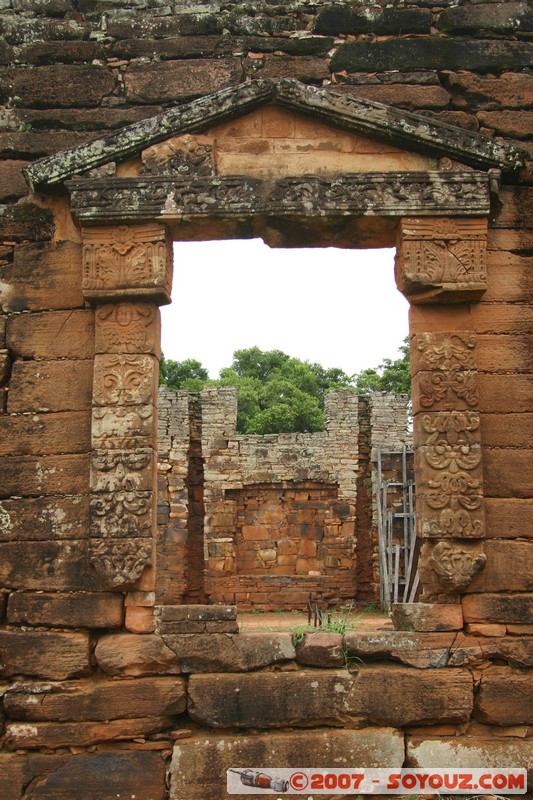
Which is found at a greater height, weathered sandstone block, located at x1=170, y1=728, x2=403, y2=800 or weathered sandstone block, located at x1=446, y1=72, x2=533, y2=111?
weathered sandstone block, located at x1=446, y1=72, x2=533, y2=111

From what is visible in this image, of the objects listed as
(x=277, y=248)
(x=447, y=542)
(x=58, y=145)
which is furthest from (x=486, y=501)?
(x=58, y=145)

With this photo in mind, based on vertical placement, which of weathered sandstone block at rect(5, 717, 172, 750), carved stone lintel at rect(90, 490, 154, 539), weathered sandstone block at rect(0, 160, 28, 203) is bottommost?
weathered sandstone block at rect(5, 717, 172, 750)

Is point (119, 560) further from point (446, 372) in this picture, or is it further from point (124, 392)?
point (446, 372)

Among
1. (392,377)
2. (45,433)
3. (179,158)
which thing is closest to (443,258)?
(179,158)

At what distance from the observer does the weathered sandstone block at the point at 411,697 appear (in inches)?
212

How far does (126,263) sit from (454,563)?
309cm

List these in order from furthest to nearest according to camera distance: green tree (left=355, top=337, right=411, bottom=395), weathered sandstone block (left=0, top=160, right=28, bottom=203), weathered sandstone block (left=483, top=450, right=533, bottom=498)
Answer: green tree (left=355, top=337, right=411, bottom=395)
weathered sandstone block (left=0, top=160, right=28, bottom=203)
weathered sandstone block (left=483, top=450, right=533, bottom=498)

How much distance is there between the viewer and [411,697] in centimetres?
541

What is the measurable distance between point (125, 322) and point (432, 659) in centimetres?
314

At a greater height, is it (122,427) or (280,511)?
(122,427)

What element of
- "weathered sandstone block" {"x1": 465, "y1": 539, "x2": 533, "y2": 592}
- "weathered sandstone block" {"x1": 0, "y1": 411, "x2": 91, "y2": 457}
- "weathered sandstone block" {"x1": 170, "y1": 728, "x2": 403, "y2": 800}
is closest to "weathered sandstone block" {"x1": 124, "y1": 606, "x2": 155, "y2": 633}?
"weathered sandstone block" {"x1": 170, "y1": 728, "x2": 403, "y2": 800}

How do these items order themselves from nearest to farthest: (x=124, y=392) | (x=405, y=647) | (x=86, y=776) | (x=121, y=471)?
1. (x=86, y=776)
2. (x=405, y=647)
3. (x=121, y=471)
4. (x=124, y=392)

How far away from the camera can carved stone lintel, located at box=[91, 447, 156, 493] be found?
18.4ft

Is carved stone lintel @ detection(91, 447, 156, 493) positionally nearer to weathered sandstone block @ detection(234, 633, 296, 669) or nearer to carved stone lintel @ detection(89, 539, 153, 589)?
carved stone lintel @ detection(89, 539, 153, 589)
